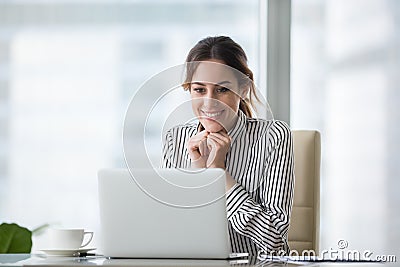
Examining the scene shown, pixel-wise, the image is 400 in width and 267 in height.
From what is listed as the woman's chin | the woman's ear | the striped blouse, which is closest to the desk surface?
the striped blouse

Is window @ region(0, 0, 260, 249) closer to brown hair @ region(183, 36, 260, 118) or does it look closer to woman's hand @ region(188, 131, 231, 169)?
brown hair @ region(183, 36, 260, 118)

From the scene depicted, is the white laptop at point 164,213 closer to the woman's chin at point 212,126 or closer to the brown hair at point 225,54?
the woman's chin at point 212,126

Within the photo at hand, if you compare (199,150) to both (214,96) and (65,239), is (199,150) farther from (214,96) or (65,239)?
(65,239)

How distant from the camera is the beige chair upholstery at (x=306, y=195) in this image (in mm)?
2326

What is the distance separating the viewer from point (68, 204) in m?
3.35

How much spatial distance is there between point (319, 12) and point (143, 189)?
6.50ft

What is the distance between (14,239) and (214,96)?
27.0 inches

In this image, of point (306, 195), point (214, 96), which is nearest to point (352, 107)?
point (306, 195)

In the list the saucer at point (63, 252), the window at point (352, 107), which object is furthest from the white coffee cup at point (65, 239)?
the window at point (352, 107)

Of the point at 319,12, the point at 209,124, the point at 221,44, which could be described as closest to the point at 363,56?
the point at 319,12

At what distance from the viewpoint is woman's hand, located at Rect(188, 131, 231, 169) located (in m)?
1.99

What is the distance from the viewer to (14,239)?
198 centimetres

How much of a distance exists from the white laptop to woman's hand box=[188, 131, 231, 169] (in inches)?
20.8

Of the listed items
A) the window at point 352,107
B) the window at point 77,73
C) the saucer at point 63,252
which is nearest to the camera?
the saucer at point 63,252
